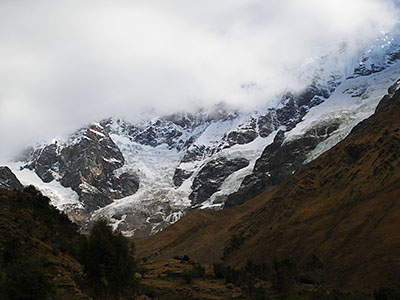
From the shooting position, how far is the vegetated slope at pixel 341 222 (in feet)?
213

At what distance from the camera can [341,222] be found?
80125 mm

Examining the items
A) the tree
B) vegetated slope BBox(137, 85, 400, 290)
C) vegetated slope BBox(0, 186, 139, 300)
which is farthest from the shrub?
vegetated slope BBox(137, 85, 400, 290)

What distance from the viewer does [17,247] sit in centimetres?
3275

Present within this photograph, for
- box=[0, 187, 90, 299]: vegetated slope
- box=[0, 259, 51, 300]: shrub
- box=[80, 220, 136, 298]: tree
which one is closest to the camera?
box=[0, 259, 51, 300]: shrub

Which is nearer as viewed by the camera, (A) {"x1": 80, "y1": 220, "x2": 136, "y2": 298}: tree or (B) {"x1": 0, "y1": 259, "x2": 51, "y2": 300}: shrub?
(B) {"x1": 0, "y1": 259, "x2": 51, "y2": 300}: shrub

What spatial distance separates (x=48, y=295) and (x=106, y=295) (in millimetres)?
7902

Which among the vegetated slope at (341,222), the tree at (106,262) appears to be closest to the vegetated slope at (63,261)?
the tree at (106,262)

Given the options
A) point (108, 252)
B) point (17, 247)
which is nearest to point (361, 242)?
point (108, 252)

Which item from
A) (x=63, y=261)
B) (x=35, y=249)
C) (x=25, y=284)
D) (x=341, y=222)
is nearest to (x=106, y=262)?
(x=63, y=261)

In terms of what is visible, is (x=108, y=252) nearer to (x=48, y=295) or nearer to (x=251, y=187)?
(x=48, y=295)

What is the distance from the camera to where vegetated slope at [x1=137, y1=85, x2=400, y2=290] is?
213 feet

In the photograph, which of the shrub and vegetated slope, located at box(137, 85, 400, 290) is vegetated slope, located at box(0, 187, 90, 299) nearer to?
the shrub

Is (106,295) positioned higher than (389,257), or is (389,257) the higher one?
(106,295)

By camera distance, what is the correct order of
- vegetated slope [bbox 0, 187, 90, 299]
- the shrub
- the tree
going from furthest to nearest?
the tree < vegetated slope [bbox 0, 187, 90, 299] < the shrub
